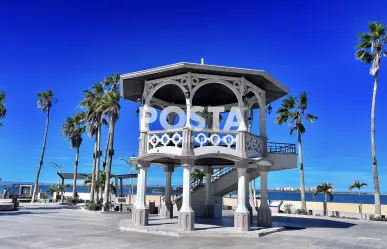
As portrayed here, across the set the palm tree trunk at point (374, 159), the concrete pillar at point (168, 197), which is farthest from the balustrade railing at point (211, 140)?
the palm tree trunk at point (374, 159)

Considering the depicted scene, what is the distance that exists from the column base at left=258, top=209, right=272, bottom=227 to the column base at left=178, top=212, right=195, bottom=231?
4.48m

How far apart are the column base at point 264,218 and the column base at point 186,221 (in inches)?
176

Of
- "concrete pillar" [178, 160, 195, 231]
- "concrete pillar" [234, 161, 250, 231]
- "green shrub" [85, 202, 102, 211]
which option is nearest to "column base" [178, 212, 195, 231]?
"concrete pillar" [178, 160, 195, 231]

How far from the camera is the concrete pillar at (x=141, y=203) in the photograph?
1555 centimetres

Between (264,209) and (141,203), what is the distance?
256 inches

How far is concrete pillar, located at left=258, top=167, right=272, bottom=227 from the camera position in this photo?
54.8 ft

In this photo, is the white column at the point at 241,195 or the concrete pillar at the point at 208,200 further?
the concrete pillar at the point at 208,200

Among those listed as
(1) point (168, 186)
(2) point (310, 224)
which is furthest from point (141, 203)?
(2) point (310, 224)

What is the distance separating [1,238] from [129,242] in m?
4.79

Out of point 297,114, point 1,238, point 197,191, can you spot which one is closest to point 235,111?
point 197,191

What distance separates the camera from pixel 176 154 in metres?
14.9

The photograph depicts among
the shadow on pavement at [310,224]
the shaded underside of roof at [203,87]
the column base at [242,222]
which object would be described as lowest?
the shadow on pavement at [310,224]

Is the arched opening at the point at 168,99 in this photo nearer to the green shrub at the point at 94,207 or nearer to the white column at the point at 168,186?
the white column at the point at 168,186

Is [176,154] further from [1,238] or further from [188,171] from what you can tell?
[1,238]
